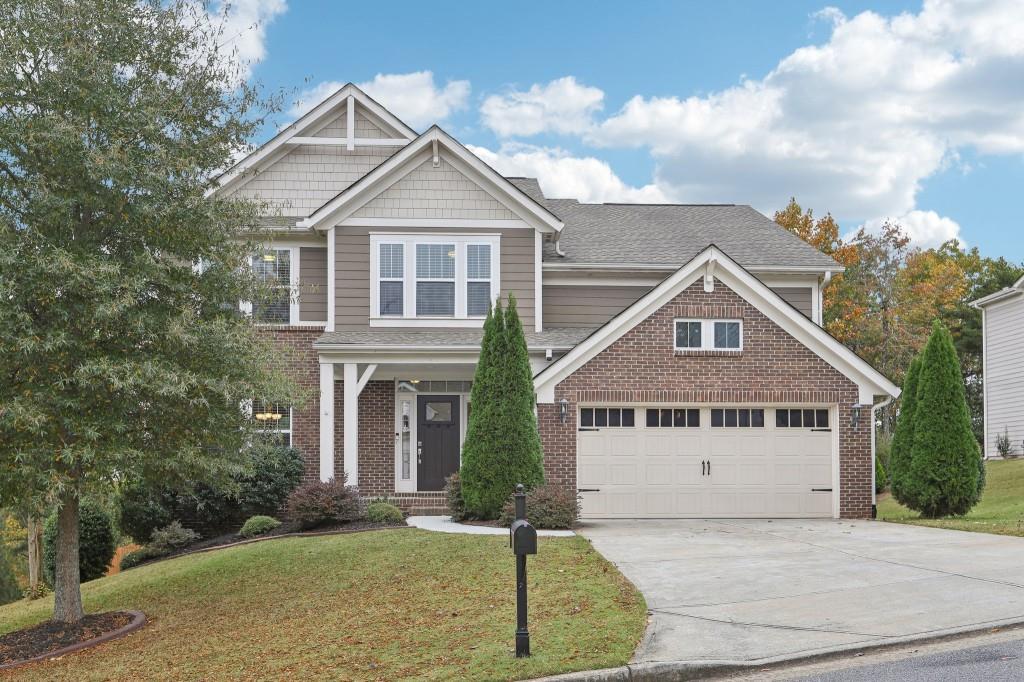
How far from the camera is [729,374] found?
62.7ft

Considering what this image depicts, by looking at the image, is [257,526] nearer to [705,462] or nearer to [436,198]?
[436,198]

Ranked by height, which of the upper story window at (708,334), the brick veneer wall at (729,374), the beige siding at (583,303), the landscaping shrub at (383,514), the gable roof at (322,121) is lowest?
the landscaping shrub at (383,514)

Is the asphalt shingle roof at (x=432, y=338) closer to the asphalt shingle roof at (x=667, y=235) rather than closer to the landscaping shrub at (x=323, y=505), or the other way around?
the asphalt shingle roof at (x=667, y=235)

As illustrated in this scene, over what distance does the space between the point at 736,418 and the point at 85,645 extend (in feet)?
39.3

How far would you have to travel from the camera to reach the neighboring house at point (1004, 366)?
1330 inches

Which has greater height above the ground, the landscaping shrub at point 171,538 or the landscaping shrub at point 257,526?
the landscaping shrub at point 257,526

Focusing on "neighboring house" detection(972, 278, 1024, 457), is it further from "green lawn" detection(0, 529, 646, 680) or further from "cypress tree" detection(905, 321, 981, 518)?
"green lawn" detection(0, 529, 646, 680)

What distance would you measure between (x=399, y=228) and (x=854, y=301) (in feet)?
87.2

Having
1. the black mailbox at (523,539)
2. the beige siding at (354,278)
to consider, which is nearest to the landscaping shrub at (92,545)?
the beige siding at (354,278)

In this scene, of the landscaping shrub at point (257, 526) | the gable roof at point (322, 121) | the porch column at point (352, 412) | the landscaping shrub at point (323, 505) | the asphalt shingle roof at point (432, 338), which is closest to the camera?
the landscaping shrub at point (323, 505)

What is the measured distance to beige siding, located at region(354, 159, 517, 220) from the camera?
21.2 meters

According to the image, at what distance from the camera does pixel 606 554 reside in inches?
528

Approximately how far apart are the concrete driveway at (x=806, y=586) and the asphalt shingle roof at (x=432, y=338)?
5.14 m

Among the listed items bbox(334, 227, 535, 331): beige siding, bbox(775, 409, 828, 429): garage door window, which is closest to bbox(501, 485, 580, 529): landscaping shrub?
bbox(775, 409, 828, 429): garage door window
